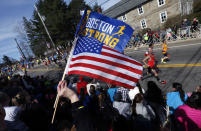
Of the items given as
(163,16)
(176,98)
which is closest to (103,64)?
(176,98)

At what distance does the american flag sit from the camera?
322 cm

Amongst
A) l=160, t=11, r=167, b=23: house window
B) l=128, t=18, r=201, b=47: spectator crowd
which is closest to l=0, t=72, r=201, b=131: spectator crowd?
l=128, t=18, r=201, b=47: spectator crowd

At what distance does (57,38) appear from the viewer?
39.0 m

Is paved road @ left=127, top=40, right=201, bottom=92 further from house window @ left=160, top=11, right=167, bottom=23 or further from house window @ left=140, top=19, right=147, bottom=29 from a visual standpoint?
house window @ left=140, top=19, right=147, bottom=29

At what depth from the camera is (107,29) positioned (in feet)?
10.1

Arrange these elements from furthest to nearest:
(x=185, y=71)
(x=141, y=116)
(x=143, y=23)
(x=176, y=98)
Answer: (x=143, y=23)
(x=185, y=71)
(x=176, y=98)
(x=141, y=116)

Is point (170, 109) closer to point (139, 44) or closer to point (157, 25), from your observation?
point (139, 44)

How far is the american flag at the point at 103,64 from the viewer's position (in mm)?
3221

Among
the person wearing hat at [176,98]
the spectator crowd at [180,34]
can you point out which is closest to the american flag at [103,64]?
the person wearing hat at [176,98]

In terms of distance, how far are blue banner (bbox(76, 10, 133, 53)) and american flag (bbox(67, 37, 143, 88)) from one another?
0.21 meters

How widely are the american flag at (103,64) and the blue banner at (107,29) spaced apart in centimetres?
21

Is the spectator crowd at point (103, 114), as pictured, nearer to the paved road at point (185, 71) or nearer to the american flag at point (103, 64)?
the american flag at point (103, 64)

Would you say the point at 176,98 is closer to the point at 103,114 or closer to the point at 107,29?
the point at 103,114

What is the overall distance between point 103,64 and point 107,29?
924 mm
